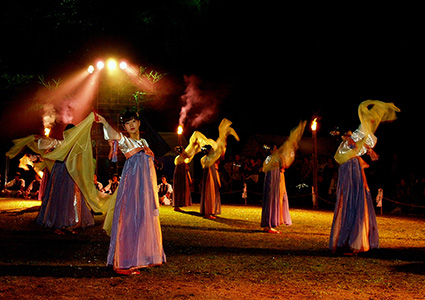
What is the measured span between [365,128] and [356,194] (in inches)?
49.9

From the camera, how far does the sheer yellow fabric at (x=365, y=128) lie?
28.3 feet

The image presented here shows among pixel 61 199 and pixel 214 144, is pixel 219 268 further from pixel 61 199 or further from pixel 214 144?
pixel 214 144

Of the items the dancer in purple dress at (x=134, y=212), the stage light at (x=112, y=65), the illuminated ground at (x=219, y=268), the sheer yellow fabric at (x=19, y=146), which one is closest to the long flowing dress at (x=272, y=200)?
the illuminated ground at (x=219, y=268)

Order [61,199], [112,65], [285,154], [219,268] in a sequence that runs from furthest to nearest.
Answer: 1. [112,65]
2. [285,154]
3. [61,199]
4. [219,268]

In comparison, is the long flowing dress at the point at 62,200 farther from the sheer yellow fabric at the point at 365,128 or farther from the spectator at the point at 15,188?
the spectator at the point at 15,188

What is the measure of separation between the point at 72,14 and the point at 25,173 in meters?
8.82

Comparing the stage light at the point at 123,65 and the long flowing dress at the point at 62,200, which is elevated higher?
the stage light at the point at 123,65

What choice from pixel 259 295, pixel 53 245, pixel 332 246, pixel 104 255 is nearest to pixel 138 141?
pixel 104 255

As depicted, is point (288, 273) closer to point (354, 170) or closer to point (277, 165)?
point (354, 170)

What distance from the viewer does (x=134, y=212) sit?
6.58 m

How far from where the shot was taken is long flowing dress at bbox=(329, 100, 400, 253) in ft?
27.9

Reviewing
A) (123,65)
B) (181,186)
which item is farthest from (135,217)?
(123,65)

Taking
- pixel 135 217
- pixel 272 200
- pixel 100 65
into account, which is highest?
pixel 100 65

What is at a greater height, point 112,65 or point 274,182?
point 112,65
